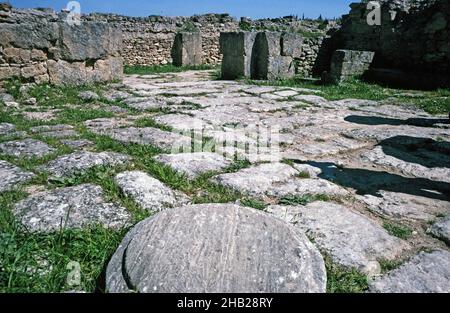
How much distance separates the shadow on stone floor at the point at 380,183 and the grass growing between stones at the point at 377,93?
395 centimetres

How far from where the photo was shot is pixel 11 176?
2807mm

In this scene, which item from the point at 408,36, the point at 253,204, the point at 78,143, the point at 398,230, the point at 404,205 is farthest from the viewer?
the point at 408,36

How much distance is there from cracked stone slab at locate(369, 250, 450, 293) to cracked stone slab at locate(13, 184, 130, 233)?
58.4 inches

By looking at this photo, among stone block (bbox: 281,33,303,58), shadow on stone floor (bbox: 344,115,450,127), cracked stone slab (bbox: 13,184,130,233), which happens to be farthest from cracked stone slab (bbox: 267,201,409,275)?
stone block (bbox: 281,33,303,58)

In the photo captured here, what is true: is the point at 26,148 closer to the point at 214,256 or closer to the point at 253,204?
the point at 253,204

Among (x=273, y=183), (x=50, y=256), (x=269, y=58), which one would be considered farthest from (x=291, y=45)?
(x=50, y=256)

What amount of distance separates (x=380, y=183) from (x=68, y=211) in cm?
246

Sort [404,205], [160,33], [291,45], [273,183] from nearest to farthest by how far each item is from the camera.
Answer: [404,205], [273,183], [291,45], [160,33]

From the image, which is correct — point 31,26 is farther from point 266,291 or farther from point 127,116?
point 266,291

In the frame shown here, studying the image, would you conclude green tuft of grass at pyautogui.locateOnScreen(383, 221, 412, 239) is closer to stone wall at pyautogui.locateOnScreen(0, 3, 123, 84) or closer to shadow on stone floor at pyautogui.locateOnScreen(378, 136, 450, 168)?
shadow on stone floor at pyautogui.locateOnScreen(378, 136, 450, 168)

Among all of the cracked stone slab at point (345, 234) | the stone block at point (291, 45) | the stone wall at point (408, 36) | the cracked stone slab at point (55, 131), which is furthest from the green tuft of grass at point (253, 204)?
the stone wall at point (408, 36)

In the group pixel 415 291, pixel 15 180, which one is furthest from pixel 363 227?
pixel 15 180

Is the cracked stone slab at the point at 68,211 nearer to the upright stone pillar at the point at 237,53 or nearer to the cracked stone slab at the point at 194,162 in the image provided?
the cracked stone slab at the point at 194,162

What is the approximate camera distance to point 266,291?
159cm
